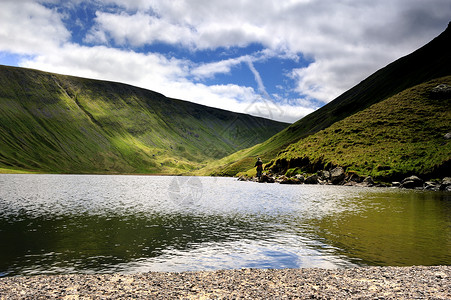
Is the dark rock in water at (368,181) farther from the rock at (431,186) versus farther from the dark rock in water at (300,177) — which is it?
the dark rock in water at (300,177)

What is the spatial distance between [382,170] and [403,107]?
2396 inches

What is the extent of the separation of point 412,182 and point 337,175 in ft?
97.2

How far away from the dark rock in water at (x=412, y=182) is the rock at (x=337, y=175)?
25502mm

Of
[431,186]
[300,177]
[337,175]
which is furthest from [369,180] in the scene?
[300,177]

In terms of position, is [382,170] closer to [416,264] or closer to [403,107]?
[403,107]

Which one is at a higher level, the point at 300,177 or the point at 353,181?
the point at 300,177

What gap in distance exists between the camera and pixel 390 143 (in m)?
130

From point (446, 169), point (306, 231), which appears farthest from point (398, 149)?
point (306, 231)

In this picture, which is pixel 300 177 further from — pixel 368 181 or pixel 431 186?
pixel 431 186

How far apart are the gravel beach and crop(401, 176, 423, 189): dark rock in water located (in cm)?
9263

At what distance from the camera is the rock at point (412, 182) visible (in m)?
97.8

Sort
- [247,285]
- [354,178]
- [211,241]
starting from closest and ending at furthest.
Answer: [247,285] < [211,241] < [354,178]

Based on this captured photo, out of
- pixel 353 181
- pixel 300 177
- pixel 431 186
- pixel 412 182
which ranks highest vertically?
pixel 412 182

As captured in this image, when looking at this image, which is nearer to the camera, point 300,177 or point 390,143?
point 390,143
